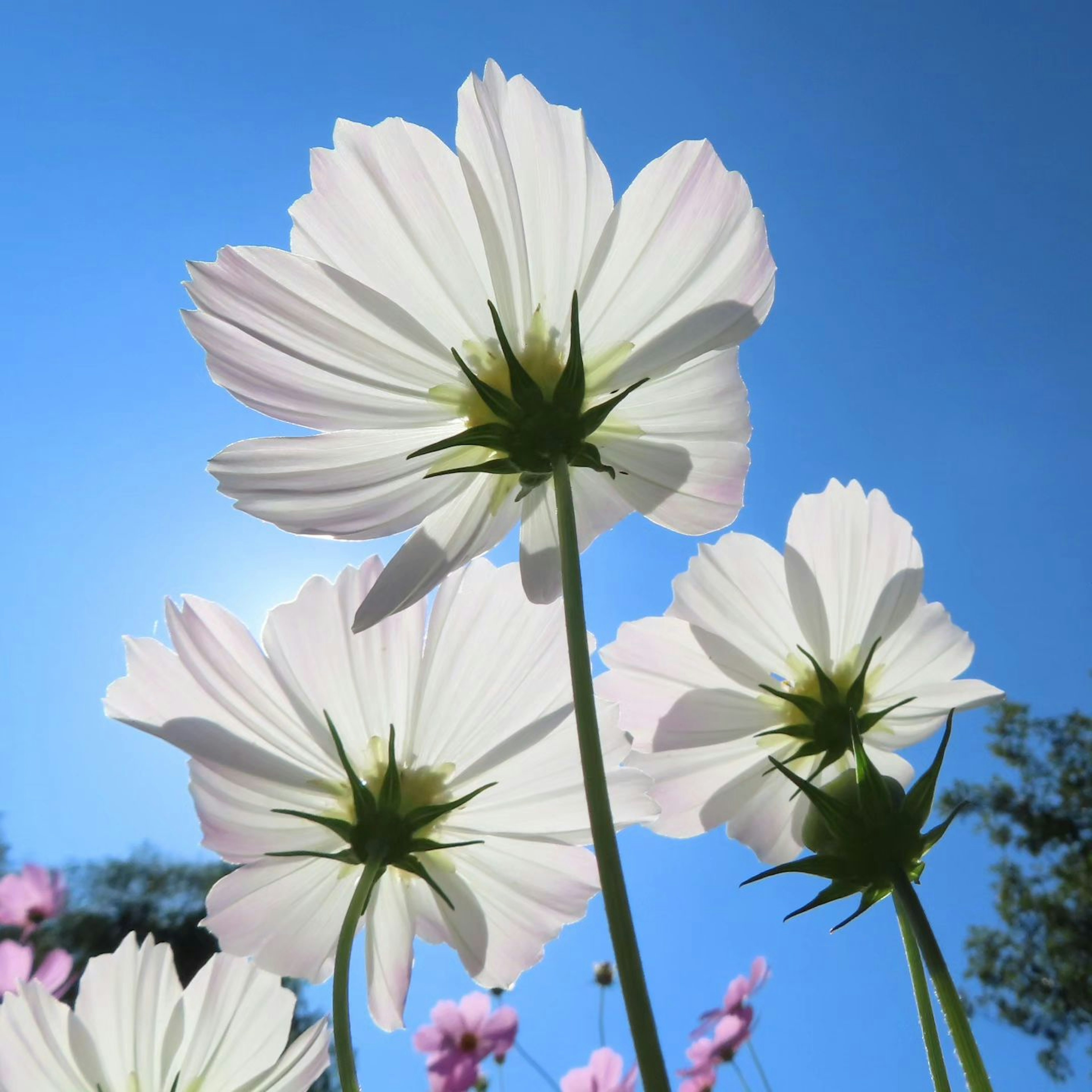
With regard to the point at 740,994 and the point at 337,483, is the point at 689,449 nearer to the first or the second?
the point at 337,483

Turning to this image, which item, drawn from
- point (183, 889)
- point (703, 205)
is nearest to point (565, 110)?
point (703, 205)

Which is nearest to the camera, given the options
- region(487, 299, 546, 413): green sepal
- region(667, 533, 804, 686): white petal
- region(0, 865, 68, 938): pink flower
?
region(487, 299, 546, 413): green sepal

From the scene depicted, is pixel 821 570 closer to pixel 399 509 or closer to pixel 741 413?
pixel 741 413

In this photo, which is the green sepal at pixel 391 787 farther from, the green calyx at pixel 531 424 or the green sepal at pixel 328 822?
the green calyx at pixel 531 424

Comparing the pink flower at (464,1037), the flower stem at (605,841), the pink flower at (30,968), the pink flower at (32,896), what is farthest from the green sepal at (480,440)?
the pink flower at (32,896)

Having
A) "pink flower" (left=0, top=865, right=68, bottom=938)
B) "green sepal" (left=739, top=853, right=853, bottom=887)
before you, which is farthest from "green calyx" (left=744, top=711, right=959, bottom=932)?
"pink flower" (left=0, top=865, right=68, bottom=938)

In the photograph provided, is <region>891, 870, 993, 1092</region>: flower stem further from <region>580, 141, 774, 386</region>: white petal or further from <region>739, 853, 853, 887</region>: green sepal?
<region>580, 141, 774, 386</region>: white petal
